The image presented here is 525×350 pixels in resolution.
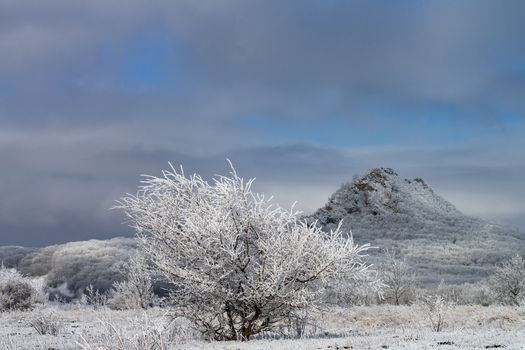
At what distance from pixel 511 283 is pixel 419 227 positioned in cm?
5460

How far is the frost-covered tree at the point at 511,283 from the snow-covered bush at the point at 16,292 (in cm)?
3747

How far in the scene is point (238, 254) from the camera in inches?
803

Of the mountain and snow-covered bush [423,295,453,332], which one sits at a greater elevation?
the mountain

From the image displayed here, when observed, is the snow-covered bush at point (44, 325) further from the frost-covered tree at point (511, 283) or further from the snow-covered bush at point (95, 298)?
the frost-covered tree at point (511, 283)

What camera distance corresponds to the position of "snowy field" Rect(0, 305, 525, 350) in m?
15.0

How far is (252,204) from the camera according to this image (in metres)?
20.8

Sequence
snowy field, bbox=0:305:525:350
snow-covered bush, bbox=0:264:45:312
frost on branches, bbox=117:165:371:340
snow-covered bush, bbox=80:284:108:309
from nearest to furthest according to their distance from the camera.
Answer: snowy field, bbox=0:305:525:350 → frost on branches, bbox=117:165:371:340 → snow-covered bush, bbox=0:264:45:312 → snow-covered bush, bbox=80:284:108:309

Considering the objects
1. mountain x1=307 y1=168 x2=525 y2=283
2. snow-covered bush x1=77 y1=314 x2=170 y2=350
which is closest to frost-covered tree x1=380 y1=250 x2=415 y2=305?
mountain x1=307 y1=168 x2=525 y2=283

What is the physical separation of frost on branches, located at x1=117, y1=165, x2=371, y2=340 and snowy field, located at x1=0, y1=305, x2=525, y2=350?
1.27 metres

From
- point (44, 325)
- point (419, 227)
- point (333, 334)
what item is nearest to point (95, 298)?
point (44, 325)

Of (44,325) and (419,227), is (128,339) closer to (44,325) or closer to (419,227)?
(44,325)

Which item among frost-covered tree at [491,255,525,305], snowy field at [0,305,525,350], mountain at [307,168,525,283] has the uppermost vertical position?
mountain at [307,168,525,283]

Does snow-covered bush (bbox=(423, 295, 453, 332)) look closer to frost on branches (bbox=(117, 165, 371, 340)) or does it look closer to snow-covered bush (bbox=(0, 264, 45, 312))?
frost on branches (bbox=(117, 165, 371, 340))

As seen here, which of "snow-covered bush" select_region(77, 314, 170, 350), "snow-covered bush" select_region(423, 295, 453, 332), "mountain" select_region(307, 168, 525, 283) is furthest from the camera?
"mountain" select_region(307, 168, 525, 283)
